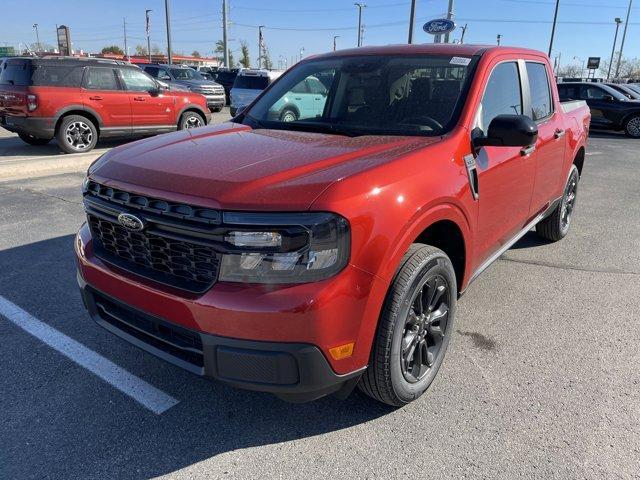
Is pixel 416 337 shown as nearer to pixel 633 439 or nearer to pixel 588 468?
pixel 588 468

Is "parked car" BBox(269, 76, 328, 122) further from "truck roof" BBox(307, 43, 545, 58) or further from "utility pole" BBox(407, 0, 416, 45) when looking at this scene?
"utility pole" BBox(407, 0, 416, 45)

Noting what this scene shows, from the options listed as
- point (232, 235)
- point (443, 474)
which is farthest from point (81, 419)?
point (443, 474)

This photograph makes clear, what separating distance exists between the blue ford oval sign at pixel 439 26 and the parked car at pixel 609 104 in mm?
4951

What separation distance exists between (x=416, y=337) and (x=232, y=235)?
1.16 metres

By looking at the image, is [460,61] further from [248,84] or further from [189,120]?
[248,84]

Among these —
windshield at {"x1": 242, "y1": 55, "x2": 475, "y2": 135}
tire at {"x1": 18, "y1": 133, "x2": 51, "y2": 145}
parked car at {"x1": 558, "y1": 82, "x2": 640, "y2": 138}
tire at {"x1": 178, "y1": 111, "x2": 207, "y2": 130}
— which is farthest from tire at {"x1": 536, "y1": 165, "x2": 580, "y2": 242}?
parked car at {"x1": 558, "y1": 82, "x2": 640, "y2": 138}

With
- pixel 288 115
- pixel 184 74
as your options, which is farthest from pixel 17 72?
pixel 184 74

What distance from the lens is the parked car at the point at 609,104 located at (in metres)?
16.9

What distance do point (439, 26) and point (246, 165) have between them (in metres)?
20.0

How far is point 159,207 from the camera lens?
7.41 ft

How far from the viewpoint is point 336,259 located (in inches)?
82.0

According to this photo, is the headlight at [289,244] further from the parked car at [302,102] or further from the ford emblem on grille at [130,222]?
the parked car at [302,102]

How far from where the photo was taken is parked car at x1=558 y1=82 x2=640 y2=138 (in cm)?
1694

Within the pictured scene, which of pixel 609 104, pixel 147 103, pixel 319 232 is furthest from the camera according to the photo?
pixel 609 104
